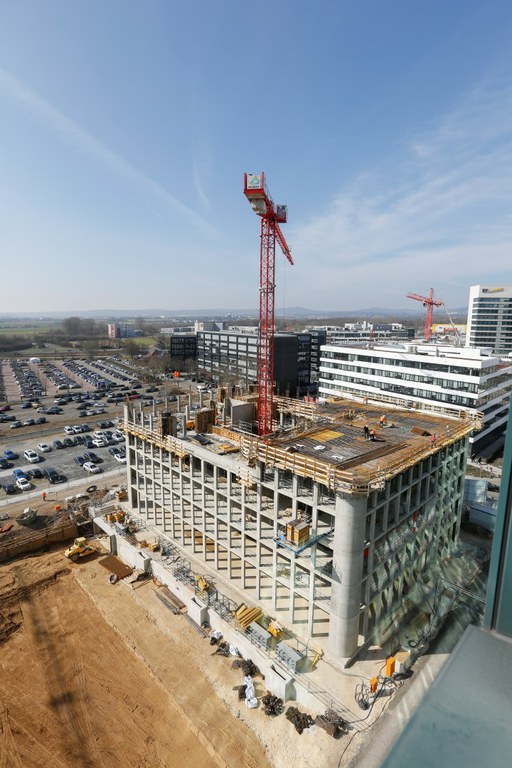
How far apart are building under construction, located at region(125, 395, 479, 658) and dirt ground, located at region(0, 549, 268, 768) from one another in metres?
6.12

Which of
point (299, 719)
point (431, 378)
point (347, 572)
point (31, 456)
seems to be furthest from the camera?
point (431, 378)

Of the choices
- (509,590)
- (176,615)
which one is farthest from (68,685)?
(509,590)

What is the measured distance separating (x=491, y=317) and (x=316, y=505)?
116 meters

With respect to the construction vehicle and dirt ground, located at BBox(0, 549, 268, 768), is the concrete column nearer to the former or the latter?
dirt ground, located at BBox(0, 549, 268, 768)

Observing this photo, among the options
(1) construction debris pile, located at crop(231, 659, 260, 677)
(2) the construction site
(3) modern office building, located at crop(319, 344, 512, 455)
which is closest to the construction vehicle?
(2) the construction site

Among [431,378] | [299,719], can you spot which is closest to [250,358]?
[431,378]

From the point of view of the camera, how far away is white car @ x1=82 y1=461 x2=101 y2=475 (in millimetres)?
48969

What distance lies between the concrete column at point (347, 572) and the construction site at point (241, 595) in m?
0.09

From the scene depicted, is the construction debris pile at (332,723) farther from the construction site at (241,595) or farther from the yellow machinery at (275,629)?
the yellow machinery at (275,629)

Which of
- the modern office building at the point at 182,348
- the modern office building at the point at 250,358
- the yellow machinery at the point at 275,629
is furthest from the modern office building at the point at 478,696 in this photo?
the modern office building at the point at 182,348

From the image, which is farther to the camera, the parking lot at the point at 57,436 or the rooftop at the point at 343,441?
the parking lot at the point at 57,436

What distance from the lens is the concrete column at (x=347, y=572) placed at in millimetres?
20031

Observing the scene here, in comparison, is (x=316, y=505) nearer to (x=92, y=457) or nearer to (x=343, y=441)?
(x=343, y=441)

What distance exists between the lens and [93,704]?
21172 millimetres
